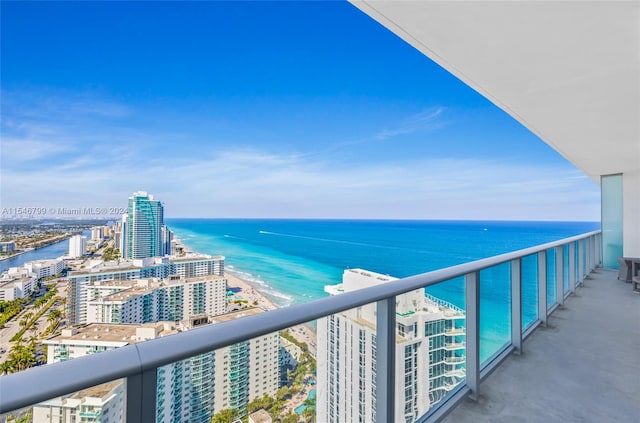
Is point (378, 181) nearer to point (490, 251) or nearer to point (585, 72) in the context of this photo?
point (490, 251)

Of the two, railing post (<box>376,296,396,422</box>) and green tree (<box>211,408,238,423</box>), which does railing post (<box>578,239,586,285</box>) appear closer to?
railing post (<box>376,296,396,422</box>)

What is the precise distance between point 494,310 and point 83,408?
9.40ft

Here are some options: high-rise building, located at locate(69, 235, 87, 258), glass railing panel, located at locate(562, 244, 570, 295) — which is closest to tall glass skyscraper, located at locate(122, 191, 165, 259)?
high-rise building, located at locate(69, 235, 87, 258)

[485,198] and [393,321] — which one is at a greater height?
[485,198]

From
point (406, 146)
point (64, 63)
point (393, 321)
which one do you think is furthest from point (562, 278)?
point (406, 146)

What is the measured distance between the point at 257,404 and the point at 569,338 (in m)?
3.92

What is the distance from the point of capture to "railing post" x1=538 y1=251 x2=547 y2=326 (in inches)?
141

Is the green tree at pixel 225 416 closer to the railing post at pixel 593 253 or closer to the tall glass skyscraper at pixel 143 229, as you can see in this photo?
the railing post at pixel 593 253

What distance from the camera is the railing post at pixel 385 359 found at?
58.6 inches

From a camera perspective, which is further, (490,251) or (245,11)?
(490,251)

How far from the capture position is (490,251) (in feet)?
103

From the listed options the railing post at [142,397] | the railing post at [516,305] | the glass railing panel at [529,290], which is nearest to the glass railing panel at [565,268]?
the glass railing panel at [529,290]

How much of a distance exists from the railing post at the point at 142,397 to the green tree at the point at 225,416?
8.3 inches

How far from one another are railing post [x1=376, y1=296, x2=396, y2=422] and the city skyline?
428 cm
